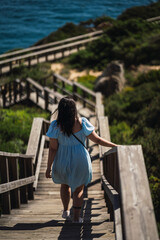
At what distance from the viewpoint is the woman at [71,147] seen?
2988 mm

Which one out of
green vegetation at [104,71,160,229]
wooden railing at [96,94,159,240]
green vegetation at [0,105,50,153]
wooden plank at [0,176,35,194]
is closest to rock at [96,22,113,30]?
Result: green vegetation at [104,71,160,229]

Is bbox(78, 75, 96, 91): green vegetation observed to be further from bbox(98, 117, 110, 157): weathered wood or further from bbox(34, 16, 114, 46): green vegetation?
bbox(34, 16, 114, 46): green vegetation

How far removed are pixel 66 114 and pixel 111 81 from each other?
436 inches

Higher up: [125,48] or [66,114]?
[66,114]

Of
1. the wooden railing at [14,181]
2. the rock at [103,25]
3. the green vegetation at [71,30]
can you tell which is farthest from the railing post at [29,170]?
the rock at [103,25]

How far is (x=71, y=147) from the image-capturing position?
3.16 metres

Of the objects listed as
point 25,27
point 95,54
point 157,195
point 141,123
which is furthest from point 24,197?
point 25,27

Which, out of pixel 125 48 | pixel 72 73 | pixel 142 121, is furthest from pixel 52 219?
pixel 125 48

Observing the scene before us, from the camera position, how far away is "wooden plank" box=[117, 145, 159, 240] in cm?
155

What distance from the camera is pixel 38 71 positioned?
17.2 m

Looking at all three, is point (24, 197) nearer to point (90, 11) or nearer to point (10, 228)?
point (10, 228)

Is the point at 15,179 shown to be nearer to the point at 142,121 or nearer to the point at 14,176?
the point at 14,176

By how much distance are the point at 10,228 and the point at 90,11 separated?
143 feet

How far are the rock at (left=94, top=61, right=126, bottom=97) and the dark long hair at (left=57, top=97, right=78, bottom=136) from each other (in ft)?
35.6
